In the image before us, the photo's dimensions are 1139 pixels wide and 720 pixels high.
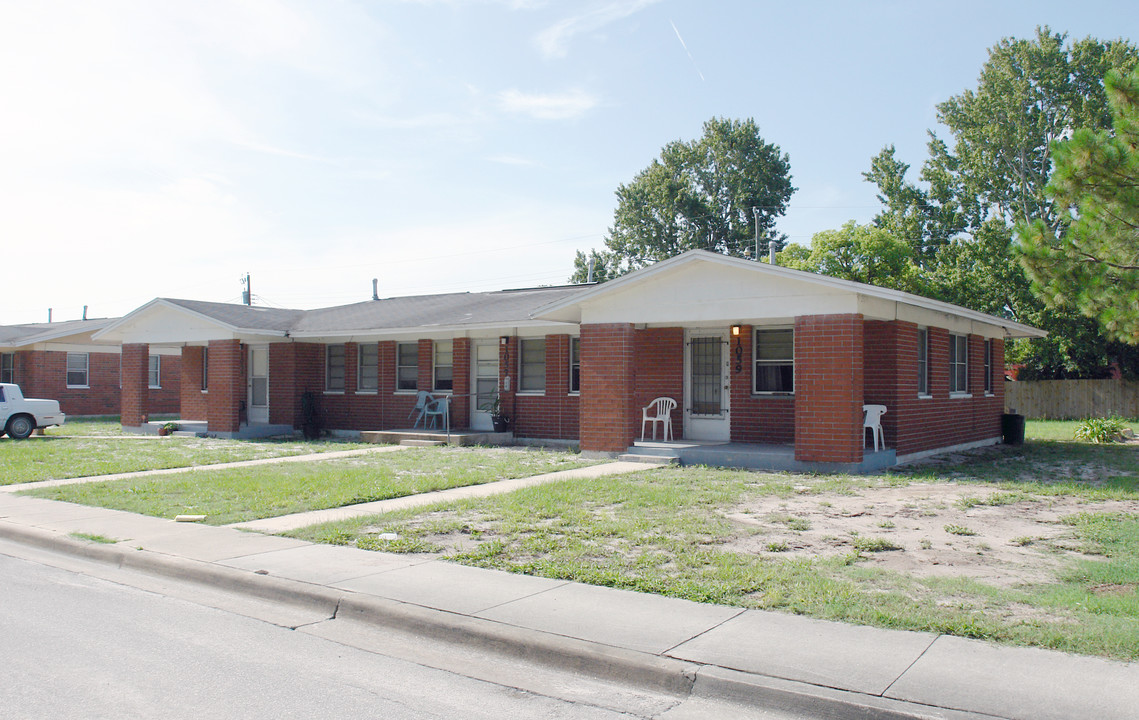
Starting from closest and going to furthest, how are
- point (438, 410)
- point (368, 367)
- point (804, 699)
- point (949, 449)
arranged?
point (804, 699), point (949, 449), point (438, 410), point (368, 367)

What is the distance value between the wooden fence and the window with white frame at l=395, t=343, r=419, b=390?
24.6m

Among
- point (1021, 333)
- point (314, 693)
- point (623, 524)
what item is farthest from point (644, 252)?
point (314, 693)

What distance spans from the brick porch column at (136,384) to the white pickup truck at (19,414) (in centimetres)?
238

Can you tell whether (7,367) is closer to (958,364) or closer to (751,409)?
(751,409)

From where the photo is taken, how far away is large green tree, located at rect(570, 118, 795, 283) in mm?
51094

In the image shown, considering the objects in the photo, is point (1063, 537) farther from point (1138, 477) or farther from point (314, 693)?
point (314, 693)

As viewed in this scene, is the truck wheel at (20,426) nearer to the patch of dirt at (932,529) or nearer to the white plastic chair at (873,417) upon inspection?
the patch of dirt at (932,529)

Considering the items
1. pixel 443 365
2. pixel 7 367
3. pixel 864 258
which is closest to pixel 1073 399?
pixel 864 258

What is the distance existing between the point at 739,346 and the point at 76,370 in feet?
92.4

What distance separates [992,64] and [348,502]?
39.3 meters

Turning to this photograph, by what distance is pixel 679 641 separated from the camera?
5.77m

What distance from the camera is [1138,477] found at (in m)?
14.3

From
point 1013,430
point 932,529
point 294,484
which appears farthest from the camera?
point 1013,430

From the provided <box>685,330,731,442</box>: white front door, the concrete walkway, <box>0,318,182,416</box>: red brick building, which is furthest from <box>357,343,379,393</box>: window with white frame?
<box>0,318,182,416</box>: red brick building
